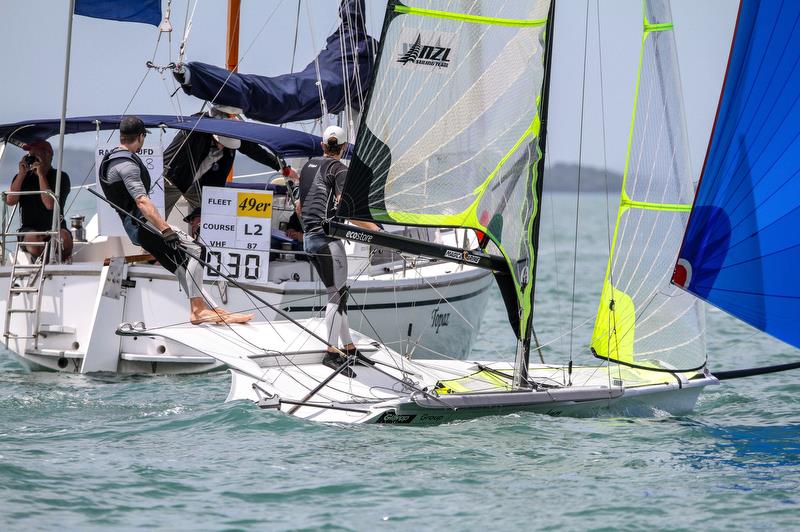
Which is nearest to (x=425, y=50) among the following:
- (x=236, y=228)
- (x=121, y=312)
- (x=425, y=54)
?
(x=425, y=54)

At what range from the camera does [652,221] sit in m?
8.75

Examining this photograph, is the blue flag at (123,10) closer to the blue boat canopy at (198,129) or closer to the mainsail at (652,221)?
the blue boat canopy at (198,129)

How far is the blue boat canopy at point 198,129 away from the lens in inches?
426

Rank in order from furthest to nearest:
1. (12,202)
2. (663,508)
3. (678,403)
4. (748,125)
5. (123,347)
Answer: (12,202), (123,347), (678,403), (748,125), (663,508)

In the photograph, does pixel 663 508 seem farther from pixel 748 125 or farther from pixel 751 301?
pixel 748 125

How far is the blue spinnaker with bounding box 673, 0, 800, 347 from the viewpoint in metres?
7.88

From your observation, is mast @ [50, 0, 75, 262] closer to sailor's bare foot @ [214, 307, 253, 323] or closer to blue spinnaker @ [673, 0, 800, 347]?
sailor's bare foot @ [214, 307, 253, 323]

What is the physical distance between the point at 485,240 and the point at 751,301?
6.42 ft

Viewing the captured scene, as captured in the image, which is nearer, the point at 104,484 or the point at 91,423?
the point at 104,484

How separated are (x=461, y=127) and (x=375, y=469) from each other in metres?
2.57

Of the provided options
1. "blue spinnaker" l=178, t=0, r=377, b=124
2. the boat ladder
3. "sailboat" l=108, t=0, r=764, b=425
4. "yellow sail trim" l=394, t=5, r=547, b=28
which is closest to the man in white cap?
"blue spinnaker" l=178, t=0, r=377, b=124

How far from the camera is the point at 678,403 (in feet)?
28.2

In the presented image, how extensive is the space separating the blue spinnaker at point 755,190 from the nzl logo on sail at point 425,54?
1923 millimetres

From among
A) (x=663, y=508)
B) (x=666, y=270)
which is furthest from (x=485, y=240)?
(x=663, y=508)
